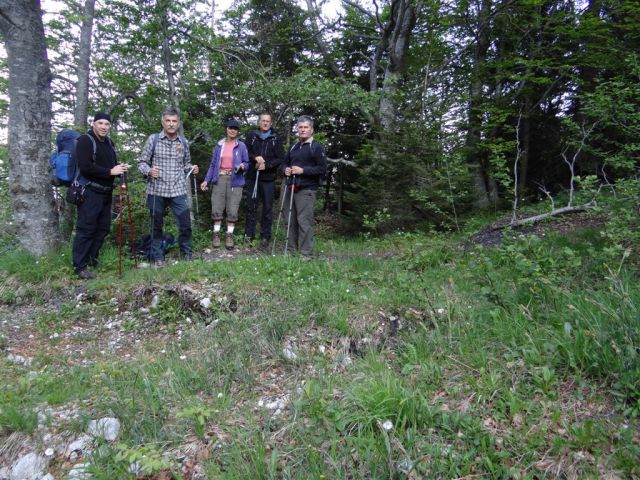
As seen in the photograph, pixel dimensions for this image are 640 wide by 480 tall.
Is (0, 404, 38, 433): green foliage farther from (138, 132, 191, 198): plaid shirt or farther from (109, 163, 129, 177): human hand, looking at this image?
(138, 132, 191, 198): plaid shirt

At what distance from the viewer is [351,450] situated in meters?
2.27

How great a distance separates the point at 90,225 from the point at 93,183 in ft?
2.05

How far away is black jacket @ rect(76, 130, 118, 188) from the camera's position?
5.35 meters

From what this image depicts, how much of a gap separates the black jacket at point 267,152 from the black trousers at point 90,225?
2.60 metres

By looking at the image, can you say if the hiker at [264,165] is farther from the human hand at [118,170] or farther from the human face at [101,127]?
the human face at [101,127]

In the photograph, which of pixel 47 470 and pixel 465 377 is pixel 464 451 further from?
pixel 47 470

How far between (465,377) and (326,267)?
2.88 metres

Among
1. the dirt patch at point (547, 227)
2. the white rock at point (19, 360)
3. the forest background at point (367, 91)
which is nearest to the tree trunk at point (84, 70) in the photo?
the forest background at point (367, 91)

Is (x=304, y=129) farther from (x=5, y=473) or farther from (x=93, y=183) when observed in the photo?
(x=5, y=473)

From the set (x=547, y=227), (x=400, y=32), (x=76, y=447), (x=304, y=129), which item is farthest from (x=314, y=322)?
(x=400, y=32)

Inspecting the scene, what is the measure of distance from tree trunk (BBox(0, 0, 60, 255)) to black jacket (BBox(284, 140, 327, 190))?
13.8 feet

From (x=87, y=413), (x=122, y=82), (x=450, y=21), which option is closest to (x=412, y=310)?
(x=87, y=413)

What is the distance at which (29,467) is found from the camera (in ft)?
8.11

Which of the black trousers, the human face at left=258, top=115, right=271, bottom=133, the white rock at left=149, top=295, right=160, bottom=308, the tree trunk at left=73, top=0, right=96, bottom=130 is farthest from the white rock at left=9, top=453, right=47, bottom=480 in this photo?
the tree trunk at left=73, top=0, right=96, bottom=130
